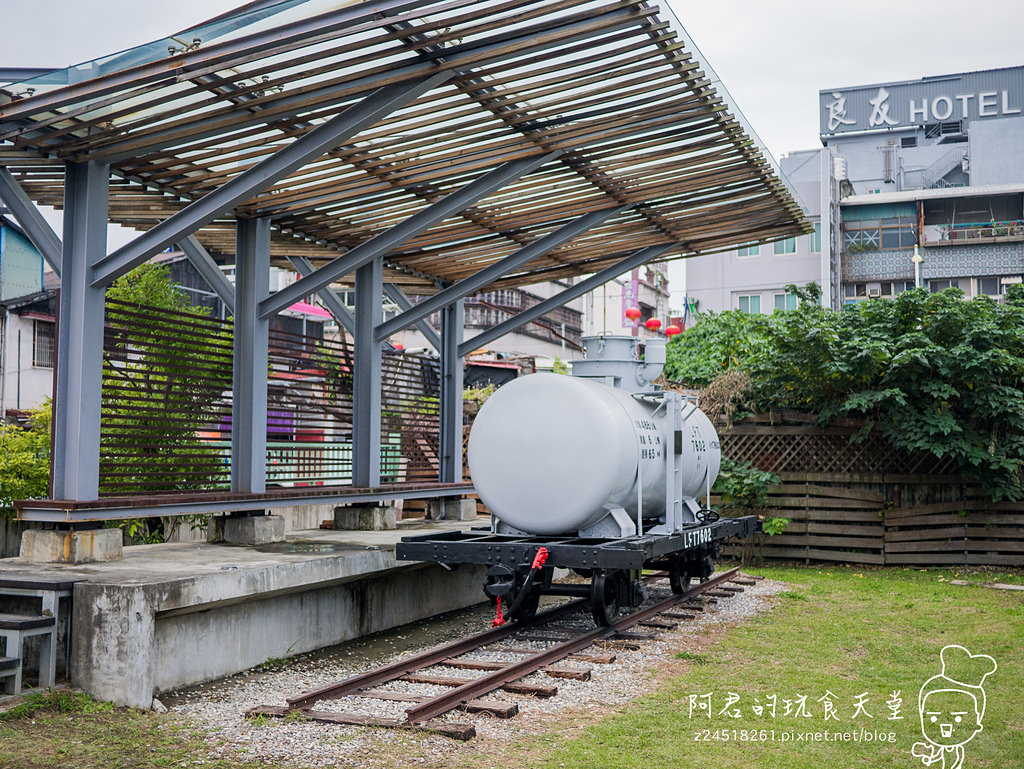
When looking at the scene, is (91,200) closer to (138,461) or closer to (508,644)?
(138,461)

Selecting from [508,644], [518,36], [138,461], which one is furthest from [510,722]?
[138,461]

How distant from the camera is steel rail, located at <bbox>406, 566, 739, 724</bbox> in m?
6.69

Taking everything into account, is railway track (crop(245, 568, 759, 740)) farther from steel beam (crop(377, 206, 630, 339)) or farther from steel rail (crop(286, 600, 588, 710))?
steel beam (crop(377, 206, 630, 339))

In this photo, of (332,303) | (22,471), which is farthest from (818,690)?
(22,471)

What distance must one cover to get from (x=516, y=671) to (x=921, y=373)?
9597 millimetres


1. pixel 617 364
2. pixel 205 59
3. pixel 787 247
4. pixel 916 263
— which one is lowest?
pixel 617 364

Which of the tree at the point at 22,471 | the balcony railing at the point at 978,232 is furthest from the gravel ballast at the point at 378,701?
the balcony railing at the point at 978,232

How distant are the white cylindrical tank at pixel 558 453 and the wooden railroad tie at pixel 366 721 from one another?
3.51 m

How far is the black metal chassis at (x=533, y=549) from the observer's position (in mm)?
9164

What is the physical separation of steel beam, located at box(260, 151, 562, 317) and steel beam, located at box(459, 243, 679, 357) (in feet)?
11.4

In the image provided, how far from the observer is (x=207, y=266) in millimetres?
12000

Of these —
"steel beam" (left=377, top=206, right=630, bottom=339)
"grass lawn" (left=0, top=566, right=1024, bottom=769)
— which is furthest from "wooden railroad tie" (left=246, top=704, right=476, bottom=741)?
"steel beam" (left=377, top=206, right=630, bottom=339)

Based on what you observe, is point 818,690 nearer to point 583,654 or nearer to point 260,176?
point 583,654
